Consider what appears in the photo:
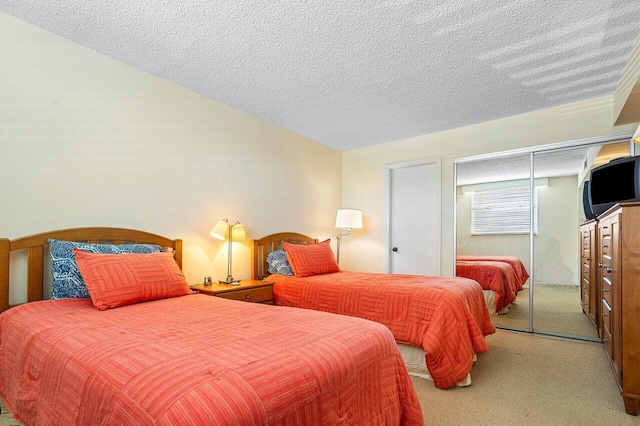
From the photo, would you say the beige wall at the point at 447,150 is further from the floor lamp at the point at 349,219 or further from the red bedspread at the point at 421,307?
the red bedspread at the point at 421,307

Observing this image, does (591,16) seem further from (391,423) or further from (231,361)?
(231,361)

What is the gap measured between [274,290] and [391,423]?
2.10 meters

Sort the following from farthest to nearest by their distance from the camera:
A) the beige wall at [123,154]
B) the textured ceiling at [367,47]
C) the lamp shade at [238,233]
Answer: the lamp shade at [238,233]
the beige wall at [123,154]
the textured ceiling at [367,47]

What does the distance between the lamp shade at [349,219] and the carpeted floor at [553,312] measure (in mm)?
2103

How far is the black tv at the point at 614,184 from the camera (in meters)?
2.37

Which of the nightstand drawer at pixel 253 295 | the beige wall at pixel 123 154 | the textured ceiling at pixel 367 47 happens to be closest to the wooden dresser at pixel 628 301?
the textured ceiling at pixel 367 47

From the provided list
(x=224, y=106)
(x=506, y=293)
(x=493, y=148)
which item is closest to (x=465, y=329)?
(x=506, y=293)

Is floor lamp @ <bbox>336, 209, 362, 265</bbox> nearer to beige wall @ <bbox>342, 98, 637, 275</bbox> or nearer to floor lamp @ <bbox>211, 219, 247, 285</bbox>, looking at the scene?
beige wall @ <bbox>342, 98, 637, 275</bbox>

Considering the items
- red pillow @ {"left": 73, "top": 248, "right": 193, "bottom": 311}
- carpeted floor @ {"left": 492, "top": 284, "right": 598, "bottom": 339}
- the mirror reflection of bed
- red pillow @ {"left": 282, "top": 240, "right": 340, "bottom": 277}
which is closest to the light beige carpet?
carpeted floor @ {"left": 492, "top": 284, "right": 598, "bottom": 339}

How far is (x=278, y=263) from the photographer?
3.73 meters

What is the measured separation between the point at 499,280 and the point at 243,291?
291cm

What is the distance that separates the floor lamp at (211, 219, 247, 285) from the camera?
330 centimetres

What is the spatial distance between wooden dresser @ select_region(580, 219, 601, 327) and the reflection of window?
0.46m

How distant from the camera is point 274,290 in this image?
3.50 metres
